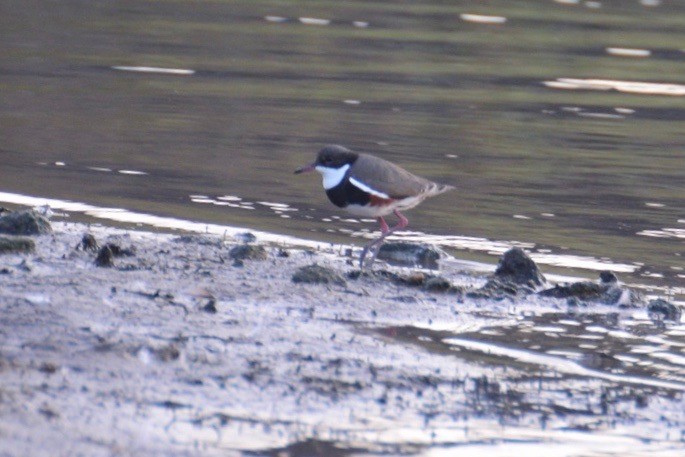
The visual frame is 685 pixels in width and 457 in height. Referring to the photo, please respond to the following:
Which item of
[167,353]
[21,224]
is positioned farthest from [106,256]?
[167,353]

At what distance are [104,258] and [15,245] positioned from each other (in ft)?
1.84

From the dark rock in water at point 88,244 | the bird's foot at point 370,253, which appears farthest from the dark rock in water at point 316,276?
the dark rock in water at point 88,244

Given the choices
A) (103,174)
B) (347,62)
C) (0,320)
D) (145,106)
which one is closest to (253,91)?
(145,106)

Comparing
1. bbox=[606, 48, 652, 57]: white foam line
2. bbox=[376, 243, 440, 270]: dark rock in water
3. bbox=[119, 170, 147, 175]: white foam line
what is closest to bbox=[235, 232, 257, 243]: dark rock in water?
bbox=[376, 243, 440, 270]: dark rock in water

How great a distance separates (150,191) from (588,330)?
4666 mm

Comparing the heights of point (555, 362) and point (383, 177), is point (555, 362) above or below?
below

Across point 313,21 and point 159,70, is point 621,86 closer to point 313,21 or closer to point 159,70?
point 159,70

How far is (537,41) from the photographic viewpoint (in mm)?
22188

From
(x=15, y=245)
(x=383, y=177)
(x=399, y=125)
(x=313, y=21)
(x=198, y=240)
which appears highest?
(x=313, y=21)

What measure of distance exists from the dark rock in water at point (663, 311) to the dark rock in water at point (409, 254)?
62.6 inches

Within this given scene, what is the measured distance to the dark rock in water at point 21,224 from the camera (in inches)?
333

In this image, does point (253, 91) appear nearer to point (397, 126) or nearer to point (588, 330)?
point (397, 126)

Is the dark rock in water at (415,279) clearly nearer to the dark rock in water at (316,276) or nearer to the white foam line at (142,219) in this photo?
the dark rock in water at (316,276)

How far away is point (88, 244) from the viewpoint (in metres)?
8.01
